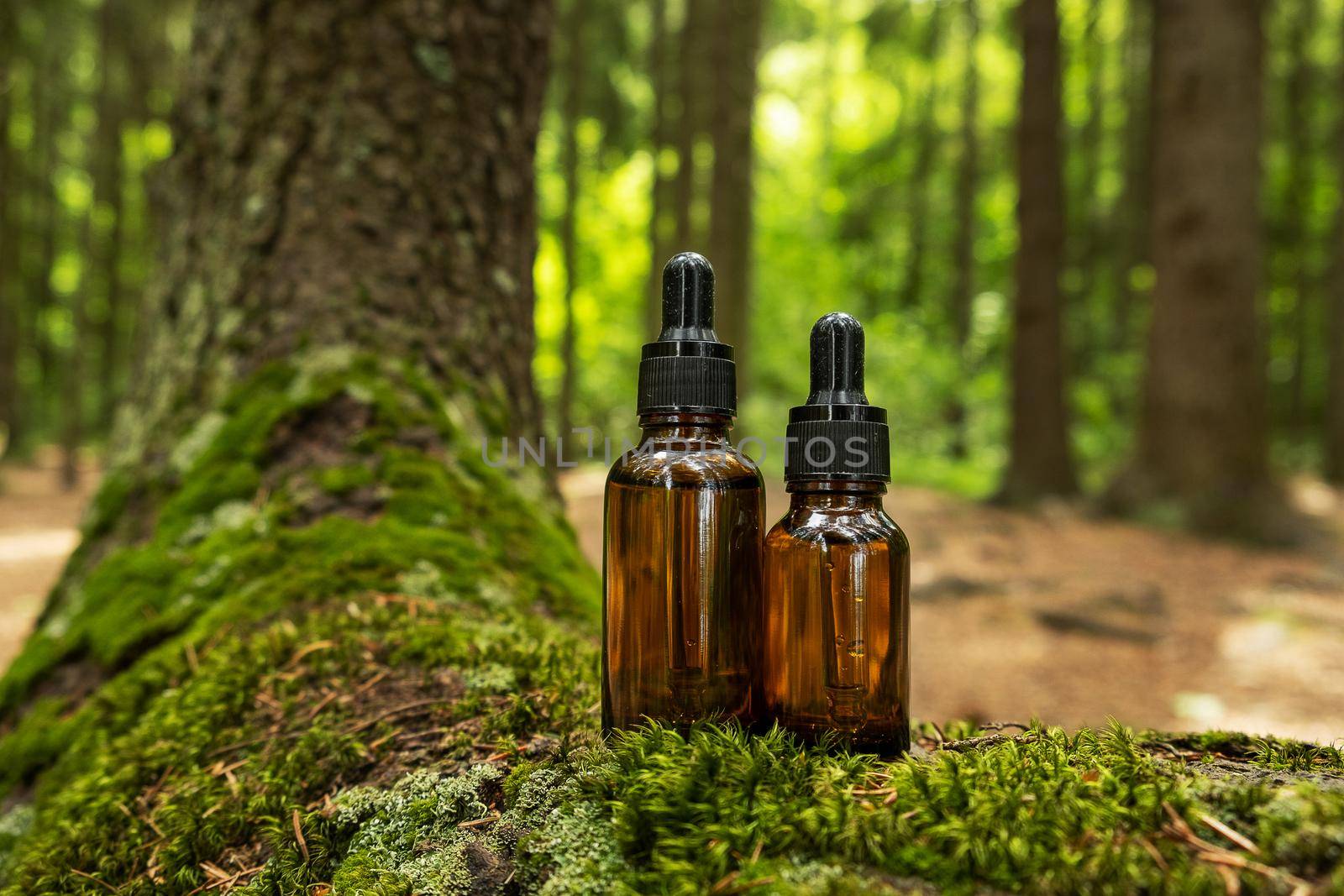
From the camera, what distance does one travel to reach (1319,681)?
505 cm

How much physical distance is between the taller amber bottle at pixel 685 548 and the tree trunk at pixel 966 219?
19.0m

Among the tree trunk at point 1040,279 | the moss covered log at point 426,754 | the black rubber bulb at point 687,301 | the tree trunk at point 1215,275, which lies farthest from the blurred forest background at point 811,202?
the black rubber bulb at point 687,301

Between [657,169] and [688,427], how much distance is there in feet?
43.1

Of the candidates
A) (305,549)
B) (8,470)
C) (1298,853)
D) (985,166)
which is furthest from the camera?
(985,166)

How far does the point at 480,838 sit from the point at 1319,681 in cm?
587

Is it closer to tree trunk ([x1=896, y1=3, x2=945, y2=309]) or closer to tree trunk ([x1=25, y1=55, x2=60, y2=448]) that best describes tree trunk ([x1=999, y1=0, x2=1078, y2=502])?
tree trunk ([x1=896, y1=3, x2=945, y2=309])

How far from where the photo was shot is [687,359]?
1210 millimetres

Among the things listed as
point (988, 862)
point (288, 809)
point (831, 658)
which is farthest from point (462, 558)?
point (988, 862)

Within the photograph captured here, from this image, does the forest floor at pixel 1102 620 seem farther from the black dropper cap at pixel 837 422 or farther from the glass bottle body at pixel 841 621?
the black dropper cap at pixel 837 422

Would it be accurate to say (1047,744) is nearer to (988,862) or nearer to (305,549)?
(988,862)

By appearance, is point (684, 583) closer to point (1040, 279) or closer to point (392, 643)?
point (392, 643)

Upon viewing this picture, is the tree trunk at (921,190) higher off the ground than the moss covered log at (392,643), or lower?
higher

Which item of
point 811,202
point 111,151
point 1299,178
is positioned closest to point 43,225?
point 111,151

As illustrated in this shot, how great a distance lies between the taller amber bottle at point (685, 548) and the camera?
1.20m
